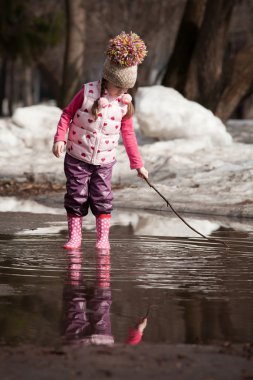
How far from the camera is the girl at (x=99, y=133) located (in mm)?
7711

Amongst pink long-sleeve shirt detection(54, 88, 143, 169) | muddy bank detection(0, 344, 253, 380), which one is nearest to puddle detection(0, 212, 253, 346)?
muddy bank detection(0, 344, 253, 380)

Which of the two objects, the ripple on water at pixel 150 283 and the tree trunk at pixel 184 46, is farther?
the tree trunk at pixel 184 46

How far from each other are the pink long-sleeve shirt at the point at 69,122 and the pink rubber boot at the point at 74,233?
58 cm

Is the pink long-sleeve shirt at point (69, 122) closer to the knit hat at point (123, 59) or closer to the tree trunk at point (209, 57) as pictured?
the knit hat at point (123, 59)

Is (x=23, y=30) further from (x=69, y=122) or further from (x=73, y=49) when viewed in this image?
(x=69, y=122)

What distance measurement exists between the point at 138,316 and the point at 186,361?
3.17 ft

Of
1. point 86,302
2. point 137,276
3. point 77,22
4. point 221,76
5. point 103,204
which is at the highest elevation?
point 86,302

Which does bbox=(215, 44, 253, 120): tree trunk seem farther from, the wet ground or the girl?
A: the girl

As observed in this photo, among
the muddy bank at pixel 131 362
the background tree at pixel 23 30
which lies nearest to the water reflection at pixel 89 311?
the muddy bank at pixel 131 362

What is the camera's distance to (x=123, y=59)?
768 centimetres

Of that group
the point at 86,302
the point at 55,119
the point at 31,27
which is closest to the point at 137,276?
the point at 86,302

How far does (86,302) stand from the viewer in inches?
216

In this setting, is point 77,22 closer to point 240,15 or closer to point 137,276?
point 137,276

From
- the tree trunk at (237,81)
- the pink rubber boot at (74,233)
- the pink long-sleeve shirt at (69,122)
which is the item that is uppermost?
the pink long-sleeve shirt at (69,122)
